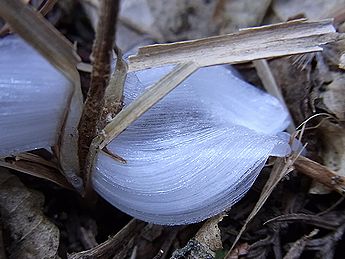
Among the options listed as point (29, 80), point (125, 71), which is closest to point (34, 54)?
point (29, 80)

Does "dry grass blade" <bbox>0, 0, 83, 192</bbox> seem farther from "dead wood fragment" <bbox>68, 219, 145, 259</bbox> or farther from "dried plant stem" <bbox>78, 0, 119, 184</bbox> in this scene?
"dead wood fragment" <bbox>68, 219, 145, 259</bbox>

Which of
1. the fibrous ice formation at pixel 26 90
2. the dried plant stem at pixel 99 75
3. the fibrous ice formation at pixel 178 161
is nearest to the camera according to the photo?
the dried plant stem at pixel 99 75

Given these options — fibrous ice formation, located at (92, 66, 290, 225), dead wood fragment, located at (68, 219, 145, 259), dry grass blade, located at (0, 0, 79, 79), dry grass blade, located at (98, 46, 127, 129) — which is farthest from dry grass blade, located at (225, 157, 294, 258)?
dry grass blade, located at (0, 0, 79, 79)

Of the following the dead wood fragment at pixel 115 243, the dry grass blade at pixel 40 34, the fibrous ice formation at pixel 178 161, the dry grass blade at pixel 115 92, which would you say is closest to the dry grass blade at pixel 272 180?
the fibrous ice formation at pixel 178 161

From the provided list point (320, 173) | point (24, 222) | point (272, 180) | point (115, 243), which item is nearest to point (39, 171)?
point (24, 222)

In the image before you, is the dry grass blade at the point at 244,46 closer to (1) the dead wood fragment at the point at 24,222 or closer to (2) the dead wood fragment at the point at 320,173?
(2) the dead wood fragment at the point at 320,173

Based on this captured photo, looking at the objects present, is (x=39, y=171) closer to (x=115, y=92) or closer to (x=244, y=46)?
(x=115, y=92)
